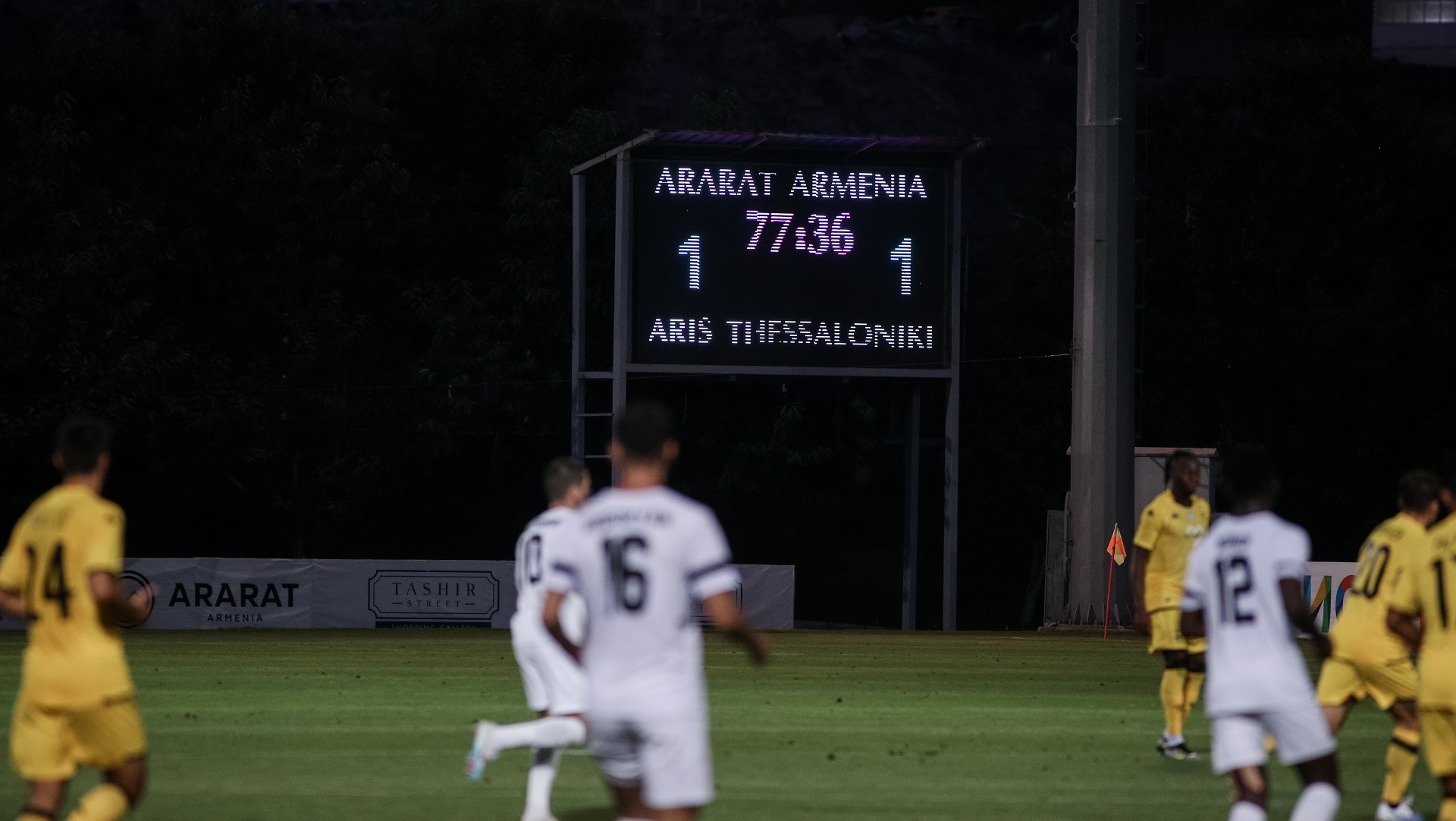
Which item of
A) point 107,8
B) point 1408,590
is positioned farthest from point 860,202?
point 107,8

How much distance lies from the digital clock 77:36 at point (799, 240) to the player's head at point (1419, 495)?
18984mm

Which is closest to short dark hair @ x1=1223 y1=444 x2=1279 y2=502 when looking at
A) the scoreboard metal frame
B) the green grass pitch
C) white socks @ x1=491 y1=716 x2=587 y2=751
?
the green grass pitch

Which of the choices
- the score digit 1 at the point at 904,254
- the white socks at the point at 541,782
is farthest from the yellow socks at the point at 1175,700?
the score digit 1 at the point at 904,254

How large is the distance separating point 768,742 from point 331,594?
19.7m

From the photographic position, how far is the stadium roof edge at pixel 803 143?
2833 cm

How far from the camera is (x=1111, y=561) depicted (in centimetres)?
3127

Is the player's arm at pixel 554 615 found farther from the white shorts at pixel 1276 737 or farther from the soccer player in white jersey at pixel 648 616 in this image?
the white shorts at pixel 1276 737

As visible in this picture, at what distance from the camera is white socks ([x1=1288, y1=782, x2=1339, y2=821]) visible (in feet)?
25.8

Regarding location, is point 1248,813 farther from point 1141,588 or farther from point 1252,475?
point 1141,588

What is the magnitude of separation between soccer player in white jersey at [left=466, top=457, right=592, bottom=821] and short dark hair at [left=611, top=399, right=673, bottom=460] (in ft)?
11.7

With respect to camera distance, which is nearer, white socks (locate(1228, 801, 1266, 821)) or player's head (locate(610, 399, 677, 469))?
player's head (locate(610, 399, 677, 469))

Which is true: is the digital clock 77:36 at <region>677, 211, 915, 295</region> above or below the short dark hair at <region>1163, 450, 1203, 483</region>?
above

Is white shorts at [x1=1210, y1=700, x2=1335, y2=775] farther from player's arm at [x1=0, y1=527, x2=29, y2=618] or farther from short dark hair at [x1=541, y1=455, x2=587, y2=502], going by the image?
player's arm at [x1=0, y1=527, x2=29, y2=618]

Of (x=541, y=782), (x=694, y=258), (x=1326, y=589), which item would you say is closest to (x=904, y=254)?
(x=694, y=258)
